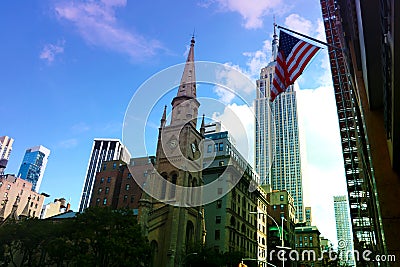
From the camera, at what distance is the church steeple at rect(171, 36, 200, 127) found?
60.5 meters

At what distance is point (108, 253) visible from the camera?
122 ft

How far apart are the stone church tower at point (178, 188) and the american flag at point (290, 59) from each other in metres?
34.5

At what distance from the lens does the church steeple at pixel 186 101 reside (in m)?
60.5

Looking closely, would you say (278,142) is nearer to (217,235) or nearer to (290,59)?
(217,235)

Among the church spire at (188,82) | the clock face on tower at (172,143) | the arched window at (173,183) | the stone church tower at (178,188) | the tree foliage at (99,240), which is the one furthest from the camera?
the church spire at (188,82)

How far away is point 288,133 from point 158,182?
425ft

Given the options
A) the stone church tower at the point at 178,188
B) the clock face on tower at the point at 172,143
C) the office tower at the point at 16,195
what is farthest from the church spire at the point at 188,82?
the office tower at the point at 16,195

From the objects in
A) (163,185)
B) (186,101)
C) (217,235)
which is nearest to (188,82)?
(186,101)

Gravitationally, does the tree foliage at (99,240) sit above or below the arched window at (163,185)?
below

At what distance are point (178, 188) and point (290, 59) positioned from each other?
37.6 m

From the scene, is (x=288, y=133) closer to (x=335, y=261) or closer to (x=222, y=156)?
(x=222, y=156)

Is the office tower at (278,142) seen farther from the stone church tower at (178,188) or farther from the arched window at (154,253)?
the arched window at (154,253)

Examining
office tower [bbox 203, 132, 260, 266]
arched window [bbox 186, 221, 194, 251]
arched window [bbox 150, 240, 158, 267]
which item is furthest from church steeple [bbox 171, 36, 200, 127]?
arched window [bbox 150, 240, 158, 267]

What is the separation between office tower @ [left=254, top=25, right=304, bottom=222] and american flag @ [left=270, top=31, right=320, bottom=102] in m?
137
